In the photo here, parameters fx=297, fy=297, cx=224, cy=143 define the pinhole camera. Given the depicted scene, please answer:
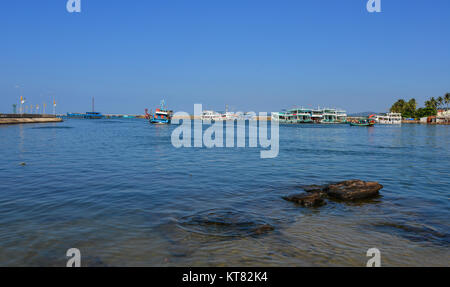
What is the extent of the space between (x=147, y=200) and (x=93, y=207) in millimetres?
2059

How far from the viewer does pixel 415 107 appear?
17738cm

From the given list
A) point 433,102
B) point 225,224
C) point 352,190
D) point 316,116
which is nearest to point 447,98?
point 433,102

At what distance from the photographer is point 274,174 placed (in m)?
19.2

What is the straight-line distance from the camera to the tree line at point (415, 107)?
6358 inches

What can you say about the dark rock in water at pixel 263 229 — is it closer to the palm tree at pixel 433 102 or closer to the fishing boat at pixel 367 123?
the fishing boat at pixel 367 123

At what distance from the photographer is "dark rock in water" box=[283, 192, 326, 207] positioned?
12.0 metres

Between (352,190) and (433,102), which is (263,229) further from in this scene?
(433,102)

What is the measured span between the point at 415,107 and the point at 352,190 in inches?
7789

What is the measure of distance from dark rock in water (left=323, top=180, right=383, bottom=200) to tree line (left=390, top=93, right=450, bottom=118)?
179918 mm

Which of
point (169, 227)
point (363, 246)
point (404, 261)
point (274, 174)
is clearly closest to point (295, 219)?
point (363, 246)

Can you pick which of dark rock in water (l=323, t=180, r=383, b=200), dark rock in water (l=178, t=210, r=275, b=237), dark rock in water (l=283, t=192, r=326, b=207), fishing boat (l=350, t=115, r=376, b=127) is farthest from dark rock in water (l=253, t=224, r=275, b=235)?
fishing boat (l=350, t=115, r=376, b=127)

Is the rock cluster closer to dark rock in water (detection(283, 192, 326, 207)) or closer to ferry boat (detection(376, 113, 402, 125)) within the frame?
dark rock in water (detection(283, 192, 326, 207))
